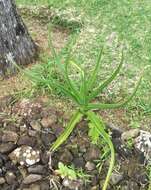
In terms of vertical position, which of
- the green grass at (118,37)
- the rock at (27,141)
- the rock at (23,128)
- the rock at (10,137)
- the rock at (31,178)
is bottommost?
the rock at (31,178)

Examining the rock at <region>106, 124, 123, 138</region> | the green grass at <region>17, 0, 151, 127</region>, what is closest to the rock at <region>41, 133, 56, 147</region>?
the rock at <region>106, 124, 123, 138</region>

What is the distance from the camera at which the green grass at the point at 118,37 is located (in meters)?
3.14

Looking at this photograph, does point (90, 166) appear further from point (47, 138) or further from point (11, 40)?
point (11, 40)

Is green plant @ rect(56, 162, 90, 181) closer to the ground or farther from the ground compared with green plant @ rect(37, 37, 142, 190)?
closer to the ground

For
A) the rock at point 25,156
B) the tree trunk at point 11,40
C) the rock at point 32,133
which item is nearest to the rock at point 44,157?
the rock at point 25,156

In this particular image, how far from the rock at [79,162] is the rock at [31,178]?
196 millimetres

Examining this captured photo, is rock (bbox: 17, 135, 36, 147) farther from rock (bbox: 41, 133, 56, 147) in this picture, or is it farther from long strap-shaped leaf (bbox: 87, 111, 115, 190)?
long strap-shaped leaf (bbox: 87, 111, 115, 190)

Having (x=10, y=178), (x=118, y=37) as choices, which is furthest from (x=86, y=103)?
(x=118, y=37)

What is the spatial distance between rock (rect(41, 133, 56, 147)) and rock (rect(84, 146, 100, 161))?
199 millimetres

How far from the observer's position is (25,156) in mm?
2771

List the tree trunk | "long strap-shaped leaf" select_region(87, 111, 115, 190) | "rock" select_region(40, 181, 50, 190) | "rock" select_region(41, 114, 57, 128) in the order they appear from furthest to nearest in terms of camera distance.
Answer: the tree trunk → "rock" select_region(41, 114, 57, 128) → "rock" select_region(40, 181, 50, 190) → "long strap-shaped leaf" select_region(87, 111, 115, 190)

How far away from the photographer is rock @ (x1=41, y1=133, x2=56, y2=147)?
2.83 meters

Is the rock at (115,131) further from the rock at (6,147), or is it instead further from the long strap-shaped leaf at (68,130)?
the rock at (6,147)

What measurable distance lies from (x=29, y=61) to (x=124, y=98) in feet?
2.17
